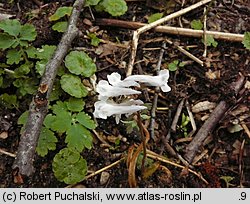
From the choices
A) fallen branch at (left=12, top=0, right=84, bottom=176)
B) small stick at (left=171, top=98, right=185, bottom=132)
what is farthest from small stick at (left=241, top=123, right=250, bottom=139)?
fallen branch at (left=12, top=0, right=84, bottom=176)

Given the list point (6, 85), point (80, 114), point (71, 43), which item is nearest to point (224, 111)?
point (80, 114)

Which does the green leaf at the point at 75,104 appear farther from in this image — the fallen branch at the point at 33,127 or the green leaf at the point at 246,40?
the green leaf at the point at 246,40

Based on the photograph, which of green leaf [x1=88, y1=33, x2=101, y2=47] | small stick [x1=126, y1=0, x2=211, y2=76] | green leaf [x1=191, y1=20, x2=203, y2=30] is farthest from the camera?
green leaf [x1=191, y1=20, x2=203, y2=30]

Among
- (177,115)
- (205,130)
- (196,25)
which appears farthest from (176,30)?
(205,130)

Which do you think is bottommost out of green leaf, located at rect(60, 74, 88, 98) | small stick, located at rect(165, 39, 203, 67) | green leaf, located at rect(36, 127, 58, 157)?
green leaf, located at rect(36, 127, 58, 157)

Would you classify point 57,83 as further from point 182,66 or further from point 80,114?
point 182,66

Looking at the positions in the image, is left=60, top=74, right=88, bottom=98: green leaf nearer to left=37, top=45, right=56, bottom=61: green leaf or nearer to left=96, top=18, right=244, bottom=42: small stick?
left=37, top=45, right=56, bottom=61: green leaf

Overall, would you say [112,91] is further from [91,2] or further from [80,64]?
[91,2]
